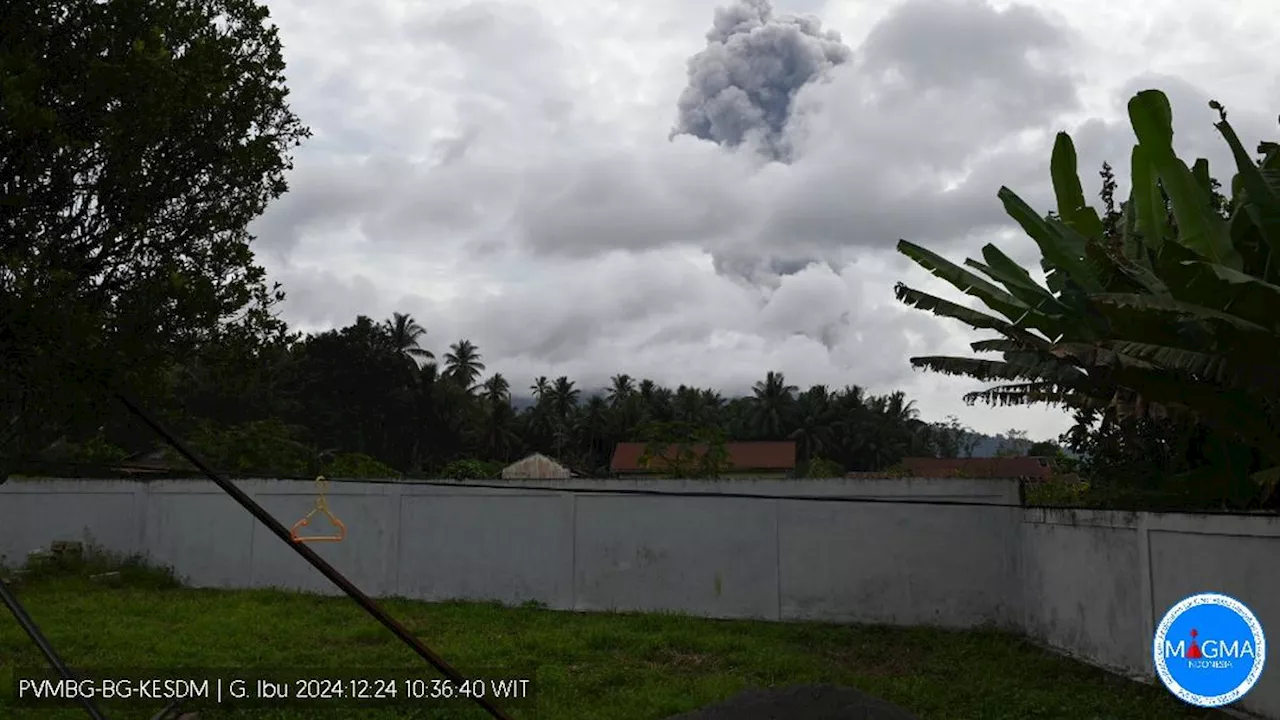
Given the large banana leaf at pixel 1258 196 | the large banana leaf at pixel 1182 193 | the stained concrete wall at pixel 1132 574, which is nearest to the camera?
the large banana leaf at pixel 1258 196

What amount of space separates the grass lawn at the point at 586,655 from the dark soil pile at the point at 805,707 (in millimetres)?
2263

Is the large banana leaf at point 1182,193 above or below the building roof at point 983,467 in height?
above

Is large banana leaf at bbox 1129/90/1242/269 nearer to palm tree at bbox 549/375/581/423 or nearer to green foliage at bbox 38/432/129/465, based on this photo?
green foliage at bbox 38/432/129/465

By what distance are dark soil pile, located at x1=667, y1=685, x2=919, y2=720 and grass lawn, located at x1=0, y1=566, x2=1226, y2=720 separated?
226 centimetres

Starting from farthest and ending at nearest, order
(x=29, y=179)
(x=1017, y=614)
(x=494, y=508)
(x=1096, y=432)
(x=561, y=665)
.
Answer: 1. (x=494, y=508)
2. (x=1017, y=614)
3. (x=1096, y=432)
4. (x=561, y=665)
5. (x=29, y=179)

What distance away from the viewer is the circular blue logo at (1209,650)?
7734 millimetres

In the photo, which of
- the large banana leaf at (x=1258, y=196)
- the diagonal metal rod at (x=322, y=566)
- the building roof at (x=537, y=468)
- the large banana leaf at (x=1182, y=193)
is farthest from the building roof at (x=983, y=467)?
the building roof at (x=537, y=468)

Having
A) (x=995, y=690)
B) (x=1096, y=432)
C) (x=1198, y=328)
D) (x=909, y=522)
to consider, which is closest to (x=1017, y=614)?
(x=909, y=522)

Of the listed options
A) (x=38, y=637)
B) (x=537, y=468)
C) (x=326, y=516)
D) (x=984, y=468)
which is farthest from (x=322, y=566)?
(x=537, y=468)

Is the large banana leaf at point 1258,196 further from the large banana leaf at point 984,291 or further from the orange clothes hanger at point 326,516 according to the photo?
the orange clothes hanger at point 326,516

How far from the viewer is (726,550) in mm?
13594

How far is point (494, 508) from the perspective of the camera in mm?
14852

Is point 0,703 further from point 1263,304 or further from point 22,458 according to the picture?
point 1263,304

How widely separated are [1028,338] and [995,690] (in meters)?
3.52
